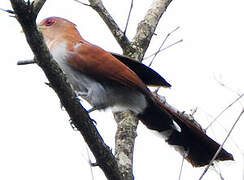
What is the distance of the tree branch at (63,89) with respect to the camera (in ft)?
9.56

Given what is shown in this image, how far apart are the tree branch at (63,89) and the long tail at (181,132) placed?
3.02ft

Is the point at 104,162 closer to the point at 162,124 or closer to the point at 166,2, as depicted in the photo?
the point at 162,124

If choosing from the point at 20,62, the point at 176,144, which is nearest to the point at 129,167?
the point at 176,144

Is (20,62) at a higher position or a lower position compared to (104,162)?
higher

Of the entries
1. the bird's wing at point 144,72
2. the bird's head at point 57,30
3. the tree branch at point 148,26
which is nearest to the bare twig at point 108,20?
the tree branch at point 148,26

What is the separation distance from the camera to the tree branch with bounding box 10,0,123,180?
291 centimetres

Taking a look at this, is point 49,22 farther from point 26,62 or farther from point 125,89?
point 26,62

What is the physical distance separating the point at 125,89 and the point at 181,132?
1.93ft

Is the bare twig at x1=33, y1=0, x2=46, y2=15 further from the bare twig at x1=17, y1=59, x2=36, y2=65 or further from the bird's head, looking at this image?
the bird's head

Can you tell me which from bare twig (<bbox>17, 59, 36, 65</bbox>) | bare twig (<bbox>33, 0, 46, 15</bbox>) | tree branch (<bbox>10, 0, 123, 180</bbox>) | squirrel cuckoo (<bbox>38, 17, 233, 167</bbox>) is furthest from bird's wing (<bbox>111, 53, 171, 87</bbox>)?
bare twig (<bbox>33, 0, 46, 15</bbox>)

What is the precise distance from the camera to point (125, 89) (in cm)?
416

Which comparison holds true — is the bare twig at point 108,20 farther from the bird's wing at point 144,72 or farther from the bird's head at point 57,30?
the bird's wing at point 144,72

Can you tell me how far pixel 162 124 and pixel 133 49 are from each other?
4.04 ft

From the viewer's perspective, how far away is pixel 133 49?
5203 millimetres
